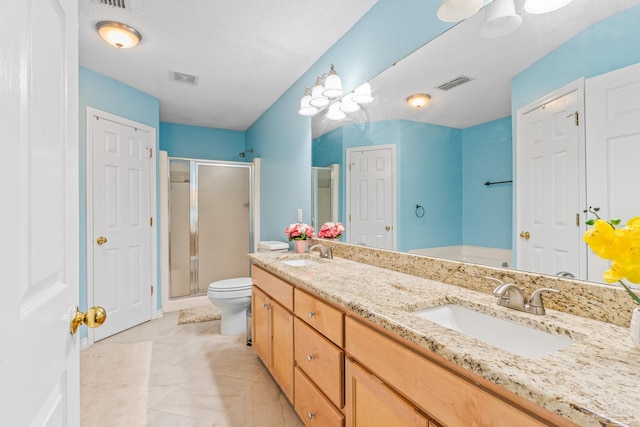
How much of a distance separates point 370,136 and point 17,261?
1746 mm

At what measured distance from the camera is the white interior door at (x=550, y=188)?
975 mm

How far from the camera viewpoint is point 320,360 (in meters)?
1.33

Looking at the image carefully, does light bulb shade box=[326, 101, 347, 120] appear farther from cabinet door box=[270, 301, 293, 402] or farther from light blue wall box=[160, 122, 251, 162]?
light blue wall box=[160, 122, 251, 162]

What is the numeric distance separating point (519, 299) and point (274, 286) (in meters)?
1.30

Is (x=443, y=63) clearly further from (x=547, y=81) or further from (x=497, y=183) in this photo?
(x=497, y=183)

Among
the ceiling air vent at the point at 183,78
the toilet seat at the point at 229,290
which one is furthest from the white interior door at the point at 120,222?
the toilet seat at the point at 229,290

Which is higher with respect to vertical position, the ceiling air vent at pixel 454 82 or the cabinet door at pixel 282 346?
the ceiling air vent at pixel 454 82

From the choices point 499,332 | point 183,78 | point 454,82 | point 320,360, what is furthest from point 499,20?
point 183,78

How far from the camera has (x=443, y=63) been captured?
57.1 inches

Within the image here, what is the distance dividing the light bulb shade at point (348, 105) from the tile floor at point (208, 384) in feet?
6.36

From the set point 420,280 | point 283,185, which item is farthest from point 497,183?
point 283,185

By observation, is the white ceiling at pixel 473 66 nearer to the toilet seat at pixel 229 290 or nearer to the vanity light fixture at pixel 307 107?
the vanity light fixture at pixel 307 107

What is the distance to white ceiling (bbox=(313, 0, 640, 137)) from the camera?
100 cm

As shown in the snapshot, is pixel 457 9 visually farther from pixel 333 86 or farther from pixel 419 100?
pixel 333 86
